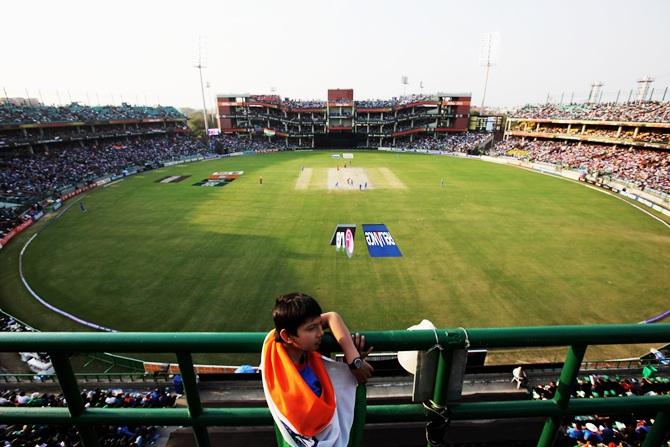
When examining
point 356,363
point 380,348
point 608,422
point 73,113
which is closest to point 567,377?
point 380,348

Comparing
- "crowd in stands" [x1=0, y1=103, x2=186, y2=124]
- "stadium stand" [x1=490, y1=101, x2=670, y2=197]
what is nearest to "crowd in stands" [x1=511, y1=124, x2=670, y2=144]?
"stadium stand" [x1=490, y1=101, x2=670, y2=197]

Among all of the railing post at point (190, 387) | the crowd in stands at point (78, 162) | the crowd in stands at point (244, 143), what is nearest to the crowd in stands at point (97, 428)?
the railing post at point (190, 387)

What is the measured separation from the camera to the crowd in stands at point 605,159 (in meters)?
46.1

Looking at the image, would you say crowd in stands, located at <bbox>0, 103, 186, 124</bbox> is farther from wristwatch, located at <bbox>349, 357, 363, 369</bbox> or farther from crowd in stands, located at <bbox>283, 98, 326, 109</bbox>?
wristwatch, located at <bbox>349, 357, 363, 369</bbox>

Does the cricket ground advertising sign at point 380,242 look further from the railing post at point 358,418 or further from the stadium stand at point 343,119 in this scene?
the stadium stand at point 343,119

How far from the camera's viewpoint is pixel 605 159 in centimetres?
5831

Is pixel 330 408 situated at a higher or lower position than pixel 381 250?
higher

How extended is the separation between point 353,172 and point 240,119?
182 ft

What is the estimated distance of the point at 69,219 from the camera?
3459 cm

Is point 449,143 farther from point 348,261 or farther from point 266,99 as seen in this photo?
point 348,261

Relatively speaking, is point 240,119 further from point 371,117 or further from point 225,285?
point 225,285

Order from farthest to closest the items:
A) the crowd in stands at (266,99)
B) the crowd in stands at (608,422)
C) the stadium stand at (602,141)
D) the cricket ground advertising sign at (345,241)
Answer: the crowd in stands at (266,99) < the stadium stand at (602,141) < the cricket ground advertising sign at (345,241) < the crowd in stands at (608,422)

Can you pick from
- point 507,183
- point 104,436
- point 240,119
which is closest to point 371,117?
point 240,119

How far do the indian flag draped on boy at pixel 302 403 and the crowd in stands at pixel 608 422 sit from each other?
277 inches
